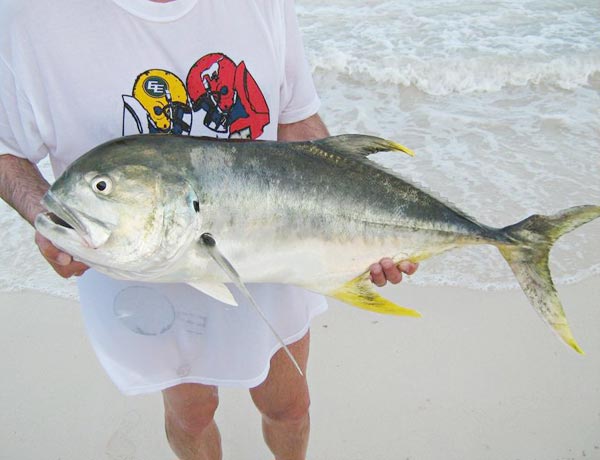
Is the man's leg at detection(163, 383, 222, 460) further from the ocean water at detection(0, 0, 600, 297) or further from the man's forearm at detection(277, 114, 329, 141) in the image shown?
the ocean water at detection(0, 0, 600, 297)

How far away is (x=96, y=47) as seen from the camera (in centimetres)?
160

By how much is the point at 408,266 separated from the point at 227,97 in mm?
744

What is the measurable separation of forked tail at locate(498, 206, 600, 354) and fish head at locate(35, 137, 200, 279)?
104 cm

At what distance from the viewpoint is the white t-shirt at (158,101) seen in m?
1.59

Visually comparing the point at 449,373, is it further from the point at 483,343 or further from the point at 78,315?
the point at 78,315

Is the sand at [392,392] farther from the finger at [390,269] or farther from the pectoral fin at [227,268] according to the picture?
the pectoral fin at [227,268]

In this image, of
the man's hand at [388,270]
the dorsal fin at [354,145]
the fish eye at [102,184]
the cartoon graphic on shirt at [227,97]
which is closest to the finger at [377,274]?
the man's hand at [388,270]

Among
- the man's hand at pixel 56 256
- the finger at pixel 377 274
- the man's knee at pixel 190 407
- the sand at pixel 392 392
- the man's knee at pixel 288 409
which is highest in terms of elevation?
the man's hand at pixel 56 256

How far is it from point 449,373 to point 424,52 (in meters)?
6.05

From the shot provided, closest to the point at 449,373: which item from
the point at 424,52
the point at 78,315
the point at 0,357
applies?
the point at 78,315

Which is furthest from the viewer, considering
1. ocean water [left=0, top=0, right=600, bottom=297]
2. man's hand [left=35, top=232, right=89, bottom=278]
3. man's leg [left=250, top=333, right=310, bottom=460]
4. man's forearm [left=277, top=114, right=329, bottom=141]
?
ocean water [left=0, top=0, right=600, bottom=297]

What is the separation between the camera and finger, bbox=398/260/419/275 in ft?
6.00

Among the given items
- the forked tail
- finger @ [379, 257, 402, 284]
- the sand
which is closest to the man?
finger @ [379, 257, 402, 284]

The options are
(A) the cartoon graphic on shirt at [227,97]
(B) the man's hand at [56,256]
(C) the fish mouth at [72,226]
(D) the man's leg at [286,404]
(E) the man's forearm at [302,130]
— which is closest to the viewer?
(C) the fish mouth at [72,226]
